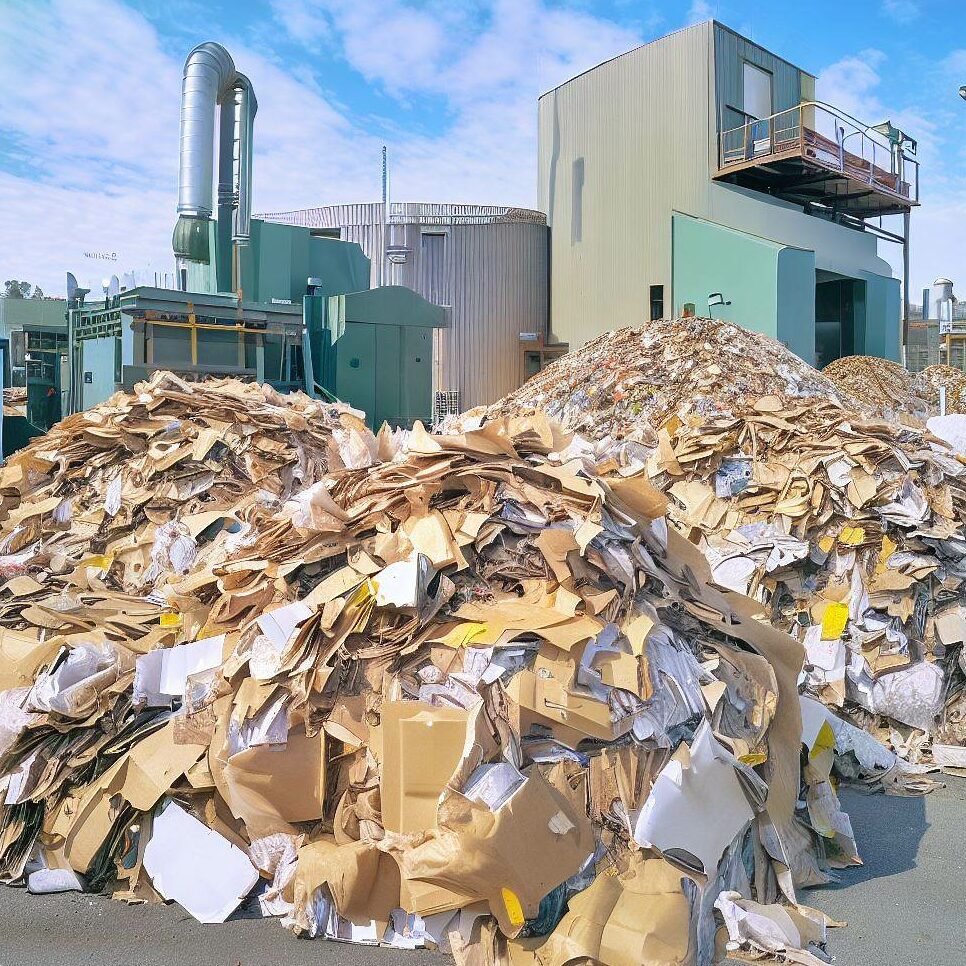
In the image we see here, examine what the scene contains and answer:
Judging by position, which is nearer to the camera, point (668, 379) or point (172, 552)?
point (172, 552)

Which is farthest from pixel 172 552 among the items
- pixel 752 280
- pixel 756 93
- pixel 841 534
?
pixel 756 93

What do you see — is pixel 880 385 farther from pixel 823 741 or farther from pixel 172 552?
pixel 172 552

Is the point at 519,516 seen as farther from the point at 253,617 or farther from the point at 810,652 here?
the point at 810,652

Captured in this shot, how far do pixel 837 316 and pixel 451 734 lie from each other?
891 inches

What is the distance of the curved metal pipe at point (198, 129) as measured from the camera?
14.4 metres

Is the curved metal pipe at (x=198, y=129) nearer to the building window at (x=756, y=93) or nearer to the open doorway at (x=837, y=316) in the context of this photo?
the building window at (x=756, y=93)

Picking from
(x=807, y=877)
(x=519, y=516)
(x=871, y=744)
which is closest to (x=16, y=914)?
(x=519, y=516)

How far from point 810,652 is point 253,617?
3249 millimetres

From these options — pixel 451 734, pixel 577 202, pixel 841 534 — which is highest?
pixel 577 202

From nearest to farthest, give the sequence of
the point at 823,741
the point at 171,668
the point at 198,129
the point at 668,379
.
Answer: the point at 171,668, the point at 823,741, the point at 668,379, the point at 198,129

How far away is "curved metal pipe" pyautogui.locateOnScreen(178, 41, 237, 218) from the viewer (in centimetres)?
1436

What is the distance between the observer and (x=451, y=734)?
298 centimetres

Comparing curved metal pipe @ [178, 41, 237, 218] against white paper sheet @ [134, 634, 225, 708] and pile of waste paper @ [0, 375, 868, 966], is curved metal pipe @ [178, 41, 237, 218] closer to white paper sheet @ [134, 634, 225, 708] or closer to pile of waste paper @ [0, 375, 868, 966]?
pile of waste paper @ [0, 375, 868, 966]

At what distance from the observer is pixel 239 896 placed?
312cm
